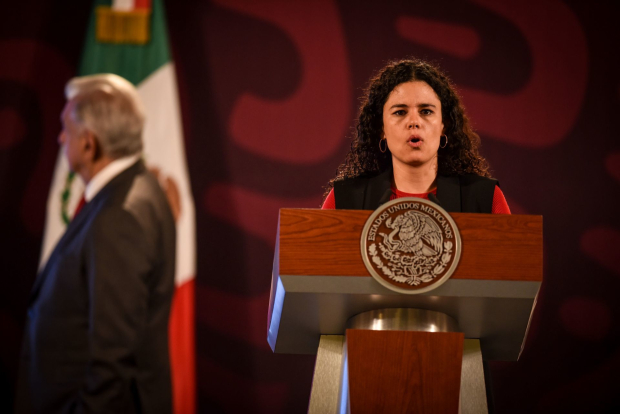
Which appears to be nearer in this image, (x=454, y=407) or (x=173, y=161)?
(x=454, y=407)

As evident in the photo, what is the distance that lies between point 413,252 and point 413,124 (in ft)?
2.27

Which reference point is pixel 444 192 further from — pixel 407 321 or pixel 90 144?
pixel 90 144

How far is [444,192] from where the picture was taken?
5.88 feet

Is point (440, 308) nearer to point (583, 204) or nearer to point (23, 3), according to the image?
point (583, 204)

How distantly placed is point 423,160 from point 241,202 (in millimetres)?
1760

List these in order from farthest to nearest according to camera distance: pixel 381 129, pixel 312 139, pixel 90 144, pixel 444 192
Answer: pixel 312 139, pixel 381 129, pixel 444 192, pixel 90 144

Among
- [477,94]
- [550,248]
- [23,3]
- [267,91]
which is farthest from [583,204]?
[23,3]

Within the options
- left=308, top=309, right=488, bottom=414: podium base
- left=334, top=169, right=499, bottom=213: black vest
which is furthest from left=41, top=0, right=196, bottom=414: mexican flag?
left=308, top=309, right=488, bottom=414: podium base

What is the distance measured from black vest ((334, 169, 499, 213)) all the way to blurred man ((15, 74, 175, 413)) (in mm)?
549

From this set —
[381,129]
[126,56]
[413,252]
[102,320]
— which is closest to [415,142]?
[381,129]

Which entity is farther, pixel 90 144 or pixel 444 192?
pixel 444 192

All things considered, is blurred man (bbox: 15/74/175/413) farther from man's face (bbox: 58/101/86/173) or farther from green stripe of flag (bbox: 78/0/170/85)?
green stripe of flag (bbox: 78/0/170/85)

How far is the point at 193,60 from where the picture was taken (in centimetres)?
358

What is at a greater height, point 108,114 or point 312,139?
→ point 312,139
